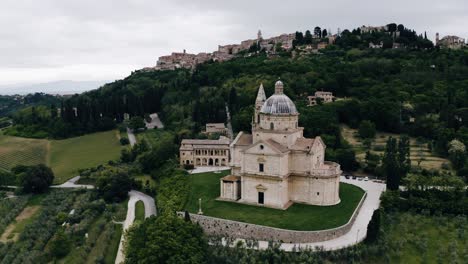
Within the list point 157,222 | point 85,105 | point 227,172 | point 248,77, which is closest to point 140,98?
point 85,105

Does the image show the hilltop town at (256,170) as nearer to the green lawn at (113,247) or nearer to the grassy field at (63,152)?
the green lawn at (113,247)

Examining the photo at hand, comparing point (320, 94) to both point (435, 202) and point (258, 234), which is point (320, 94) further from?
point (258, 234)

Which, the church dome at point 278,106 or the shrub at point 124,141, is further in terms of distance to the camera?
the shrub at point 124,141

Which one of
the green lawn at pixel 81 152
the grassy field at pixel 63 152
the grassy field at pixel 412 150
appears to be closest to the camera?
the grassy field at pixel 412 150

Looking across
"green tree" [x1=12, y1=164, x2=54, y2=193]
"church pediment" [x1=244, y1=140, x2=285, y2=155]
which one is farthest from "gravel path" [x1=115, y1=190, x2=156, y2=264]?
"church pediment" [x1=244, y1=140, x2=285, y2=155]

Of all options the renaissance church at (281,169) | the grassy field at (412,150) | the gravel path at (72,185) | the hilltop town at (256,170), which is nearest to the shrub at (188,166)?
the hilltop town at (256,170)

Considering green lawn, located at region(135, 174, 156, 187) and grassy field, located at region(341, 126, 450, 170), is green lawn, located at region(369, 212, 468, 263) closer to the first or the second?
grassy field, located at region(341, 126, 450, 170)

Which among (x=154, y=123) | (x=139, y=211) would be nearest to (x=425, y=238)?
(x=139, y=211)
